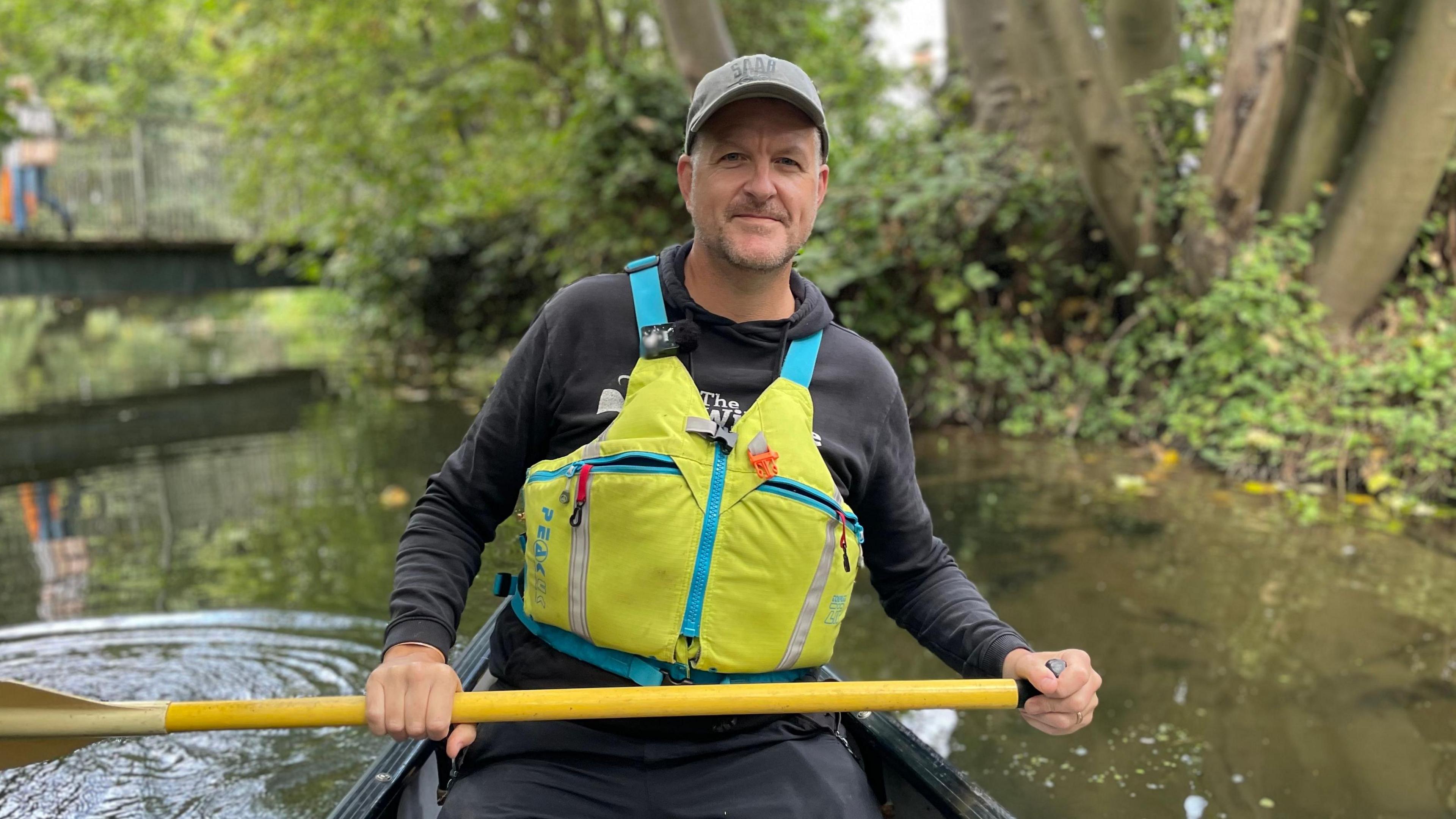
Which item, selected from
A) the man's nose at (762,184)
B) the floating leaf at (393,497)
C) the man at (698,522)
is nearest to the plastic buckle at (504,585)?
the man at (698,522)

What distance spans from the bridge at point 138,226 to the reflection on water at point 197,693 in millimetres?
11107

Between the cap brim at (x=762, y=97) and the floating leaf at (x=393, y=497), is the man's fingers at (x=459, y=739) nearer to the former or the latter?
the cap brim at (x=762, y=97)

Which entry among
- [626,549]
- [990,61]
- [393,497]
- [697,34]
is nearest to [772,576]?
[626,549]

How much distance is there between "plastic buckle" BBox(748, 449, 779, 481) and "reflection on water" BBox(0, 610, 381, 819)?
63.1 inches

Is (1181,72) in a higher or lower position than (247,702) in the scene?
higher

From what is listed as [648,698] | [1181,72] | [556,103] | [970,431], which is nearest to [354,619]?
[648,698]

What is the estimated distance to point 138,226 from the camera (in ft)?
55.5

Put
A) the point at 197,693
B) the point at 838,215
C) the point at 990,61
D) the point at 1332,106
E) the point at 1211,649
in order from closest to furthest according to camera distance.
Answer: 1. the point at 197,693
2. the point at 1211,649
3. the point at 1332,106
4. the point at 838,215
5. the point at 990,61

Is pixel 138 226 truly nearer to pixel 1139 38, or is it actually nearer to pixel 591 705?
pixel 1139 38

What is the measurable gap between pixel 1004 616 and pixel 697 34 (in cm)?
469

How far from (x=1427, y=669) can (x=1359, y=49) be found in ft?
13.7

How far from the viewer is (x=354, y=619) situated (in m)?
3.92

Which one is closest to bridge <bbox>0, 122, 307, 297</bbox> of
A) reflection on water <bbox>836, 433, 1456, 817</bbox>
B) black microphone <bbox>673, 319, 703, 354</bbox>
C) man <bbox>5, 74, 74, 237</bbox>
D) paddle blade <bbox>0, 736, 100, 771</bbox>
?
man <bbox>5, 74, 74, 237</bbox>

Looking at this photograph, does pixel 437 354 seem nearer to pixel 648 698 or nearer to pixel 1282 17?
pixel 1282 17
